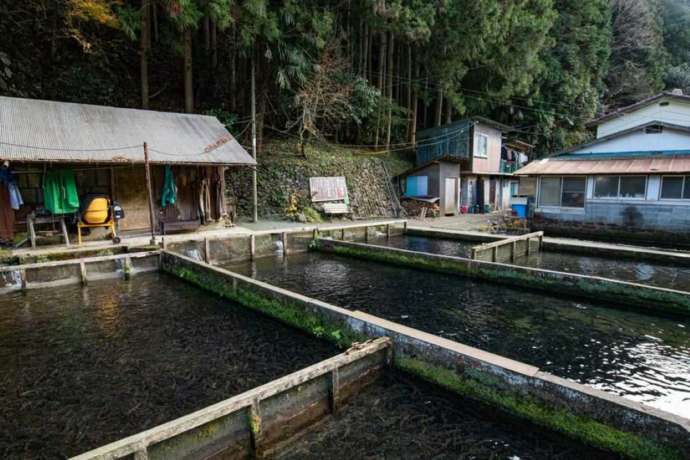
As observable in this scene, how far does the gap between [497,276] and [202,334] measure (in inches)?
274

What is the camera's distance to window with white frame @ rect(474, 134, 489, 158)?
79.7 ft

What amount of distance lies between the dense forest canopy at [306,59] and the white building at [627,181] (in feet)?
29.2

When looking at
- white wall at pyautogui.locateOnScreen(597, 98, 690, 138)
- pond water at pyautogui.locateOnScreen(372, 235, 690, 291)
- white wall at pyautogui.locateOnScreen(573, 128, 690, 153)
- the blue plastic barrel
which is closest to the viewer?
pond water at pyautogui.locateOnScreen(372, 235, 690, 291)

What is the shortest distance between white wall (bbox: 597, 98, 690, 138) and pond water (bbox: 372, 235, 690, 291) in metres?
10.0

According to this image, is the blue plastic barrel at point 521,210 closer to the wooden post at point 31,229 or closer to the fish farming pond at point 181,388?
the fish farming pond at point 181,388

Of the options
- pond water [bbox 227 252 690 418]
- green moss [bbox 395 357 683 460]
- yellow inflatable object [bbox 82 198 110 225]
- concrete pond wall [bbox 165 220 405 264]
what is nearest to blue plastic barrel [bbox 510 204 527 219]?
concrete pond wall [bbox 165 220 405 264]

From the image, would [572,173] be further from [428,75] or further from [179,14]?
[179,14]

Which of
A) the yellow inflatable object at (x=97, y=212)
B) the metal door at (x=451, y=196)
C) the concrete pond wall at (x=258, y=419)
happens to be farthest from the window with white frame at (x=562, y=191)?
the yellow inflatable object at (x=97, y=212)

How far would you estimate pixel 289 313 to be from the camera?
288 inches

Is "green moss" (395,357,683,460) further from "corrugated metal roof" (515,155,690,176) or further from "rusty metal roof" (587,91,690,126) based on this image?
"rusty metal roof" (587,91,690,126)

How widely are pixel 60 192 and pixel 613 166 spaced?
63.1ft

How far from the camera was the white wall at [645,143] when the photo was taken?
15164mm

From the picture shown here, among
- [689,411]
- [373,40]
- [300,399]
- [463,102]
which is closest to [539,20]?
[463,102]

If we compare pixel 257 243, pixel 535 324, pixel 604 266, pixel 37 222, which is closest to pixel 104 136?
pixel 37 222
